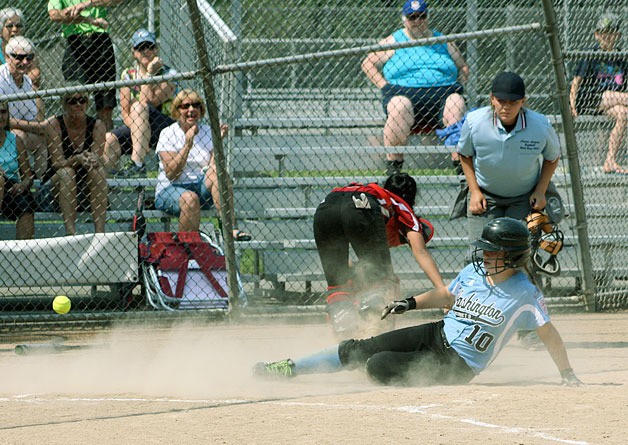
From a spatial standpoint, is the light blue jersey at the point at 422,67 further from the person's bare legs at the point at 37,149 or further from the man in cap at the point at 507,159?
the person's bare legs at the point at 37,149

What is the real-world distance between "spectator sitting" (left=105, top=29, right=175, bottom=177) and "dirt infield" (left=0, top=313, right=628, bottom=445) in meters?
2.34

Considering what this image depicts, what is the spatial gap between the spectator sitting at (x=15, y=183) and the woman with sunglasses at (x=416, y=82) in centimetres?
346

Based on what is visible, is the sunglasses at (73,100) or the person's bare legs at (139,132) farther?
the person's bare legs at (139,132)

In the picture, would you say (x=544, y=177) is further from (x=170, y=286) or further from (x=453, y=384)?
(x=170, y=286)

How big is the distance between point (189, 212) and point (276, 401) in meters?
3.93

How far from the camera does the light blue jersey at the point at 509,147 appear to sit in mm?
7062

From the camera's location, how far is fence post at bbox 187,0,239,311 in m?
7.65

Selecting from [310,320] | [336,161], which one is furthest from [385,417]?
[336,161]

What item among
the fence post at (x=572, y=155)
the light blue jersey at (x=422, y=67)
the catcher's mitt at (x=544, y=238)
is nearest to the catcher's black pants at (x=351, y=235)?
the catcher's mitt at (x=544, y=238)

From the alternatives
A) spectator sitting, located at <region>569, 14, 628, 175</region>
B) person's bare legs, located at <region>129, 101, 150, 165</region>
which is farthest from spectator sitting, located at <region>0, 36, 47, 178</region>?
spectator sitting, located at <region>569, 14, 628, 175</region>

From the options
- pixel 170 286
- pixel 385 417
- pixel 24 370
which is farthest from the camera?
pixel 170 286

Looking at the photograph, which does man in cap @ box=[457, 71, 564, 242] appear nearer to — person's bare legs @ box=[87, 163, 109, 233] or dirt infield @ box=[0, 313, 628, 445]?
dirt infield @ box=[0, 313, 628, 445]

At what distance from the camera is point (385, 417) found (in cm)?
479

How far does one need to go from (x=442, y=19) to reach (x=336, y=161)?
91.3 inches
